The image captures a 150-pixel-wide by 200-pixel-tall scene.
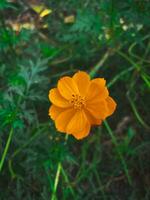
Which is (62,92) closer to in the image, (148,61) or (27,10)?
(148,61)

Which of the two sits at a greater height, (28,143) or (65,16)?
(65,16)

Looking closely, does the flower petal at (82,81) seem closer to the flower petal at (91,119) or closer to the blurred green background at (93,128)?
the flower petal at (91,119)

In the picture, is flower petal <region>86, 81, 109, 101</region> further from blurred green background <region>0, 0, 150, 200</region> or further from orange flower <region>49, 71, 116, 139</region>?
blurred green background <region>0, 0, 150, 200</region>

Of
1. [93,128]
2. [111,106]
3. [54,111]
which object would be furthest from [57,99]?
[93,128]

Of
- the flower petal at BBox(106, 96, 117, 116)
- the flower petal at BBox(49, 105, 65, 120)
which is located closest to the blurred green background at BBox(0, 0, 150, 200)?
the flower petal at BBox(49, 105, 65, 120)

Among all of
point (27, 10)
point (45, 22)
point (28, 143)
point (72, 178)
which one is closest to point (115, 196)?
point (72, 178)

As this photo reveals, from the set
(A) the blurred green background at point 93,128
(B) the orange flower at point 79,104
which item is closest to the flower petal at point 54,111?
(B) the orange flower at point 79,104
